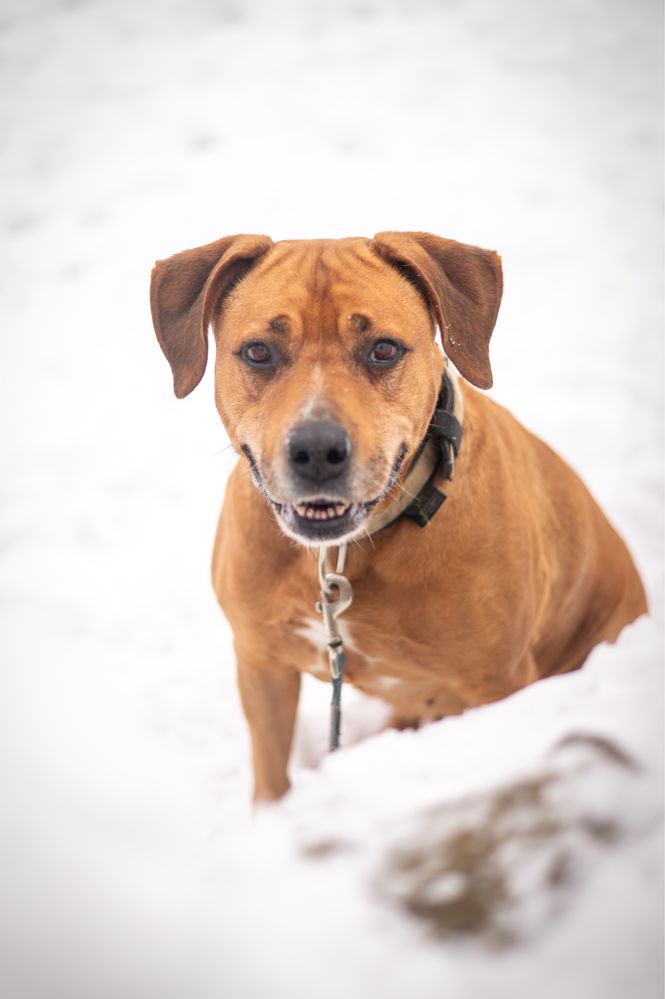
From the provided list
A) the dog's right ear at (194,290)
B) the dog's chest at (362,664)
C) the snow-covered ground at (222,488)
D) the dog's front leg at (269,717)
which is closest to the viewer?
the snow-covered ground at (222,488)

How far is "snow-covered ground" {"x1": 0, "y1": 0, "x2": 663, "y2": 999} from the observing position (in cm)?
241

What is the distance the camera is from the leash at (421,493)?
2.54 meters

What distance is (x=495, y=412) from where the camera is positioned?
2.98m

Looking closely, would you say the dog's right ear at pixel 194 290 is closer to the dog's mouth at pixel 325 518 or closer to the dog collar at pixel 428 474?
the dog's mouth at pixel 325 518

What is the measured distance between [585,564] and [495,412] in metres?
0.66

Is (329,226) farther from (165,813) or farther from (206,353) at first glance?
(165,813)

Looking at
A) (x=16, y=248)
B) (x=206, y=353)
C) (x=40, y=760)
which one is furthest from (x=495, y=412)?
(x=16, y=248)

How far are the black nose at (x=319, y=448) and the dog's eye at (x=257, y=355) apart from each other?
0.31 m

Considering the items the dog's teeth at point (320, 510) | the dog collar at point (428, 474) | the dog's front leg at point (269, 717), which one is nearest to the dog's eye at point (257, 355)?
the dog's teeth at point (320, 510)

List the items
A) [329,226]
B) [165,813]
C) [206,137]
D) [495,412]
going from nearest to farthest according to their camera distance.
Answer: [495,412] → [165,813] → [329,226] → [206,137]

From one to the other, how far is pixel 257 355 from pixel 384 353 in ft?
1.15

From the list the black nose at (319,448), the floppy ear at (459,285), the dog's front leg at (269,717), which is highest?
the floppy ear at (459,285)

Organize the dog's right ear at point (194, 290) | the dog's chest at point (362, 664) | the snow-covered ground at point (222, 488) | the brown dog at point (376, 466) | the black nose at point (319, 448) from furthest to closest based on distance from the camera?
the dog's chest at point (362, 664)
the dog's right ear at point (194, 290)
the snow-covered ground at point (222, 488)
the brown dog at point (376, 466)
the black nose at point (319, 448)

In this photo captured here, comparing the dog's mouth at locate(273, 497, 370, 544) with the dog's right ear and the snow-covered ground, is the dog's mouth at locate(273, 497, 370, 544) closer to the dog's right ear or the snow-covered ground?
the snow-covered ground
